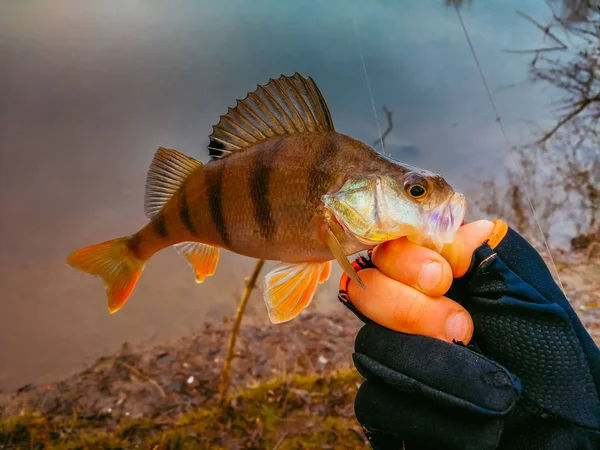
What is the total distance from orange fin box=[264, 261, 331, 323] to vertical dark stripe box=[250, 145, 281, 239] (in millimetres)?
130

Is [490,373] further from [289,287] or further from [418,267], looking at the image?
[289,287]

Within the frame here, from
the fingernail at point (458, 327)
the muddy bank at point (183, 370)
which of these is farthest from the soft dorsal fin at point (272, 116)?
the muddy bank at point (183, 370)

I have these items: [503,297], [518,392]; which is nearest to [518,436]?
[518,392]

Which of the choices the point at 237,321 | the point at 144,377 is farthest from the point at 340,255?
the point at 144,377

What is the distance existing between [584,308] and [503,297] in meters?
3.98

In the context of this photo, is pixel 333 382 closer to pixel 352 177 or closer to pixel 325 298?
pixel 325 298

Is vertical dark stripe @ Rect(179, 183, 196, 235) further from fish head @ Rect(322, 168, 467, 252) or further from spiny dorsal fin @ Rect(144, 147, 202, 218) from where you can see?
fish head @ Rect(322, 168, 467, 252)

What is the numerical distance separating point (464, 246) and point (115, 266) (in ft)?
3.44

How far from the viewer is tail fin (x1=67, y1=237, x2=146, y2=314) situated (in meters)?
1.43

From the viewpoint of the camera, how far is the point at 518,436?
138 cm

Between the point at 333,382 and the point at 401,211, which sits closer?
the point at 401,211

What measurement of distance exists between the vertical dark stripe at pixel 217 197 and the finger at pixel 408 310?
390 millimetres

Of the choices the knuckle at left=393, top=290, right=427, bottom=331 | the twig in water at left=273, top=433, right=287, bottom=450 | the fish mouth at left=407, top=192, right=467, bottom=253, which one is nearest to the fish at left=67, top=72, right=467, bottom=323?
the fish mouth at left=407, top=192, right=467, bottom=253

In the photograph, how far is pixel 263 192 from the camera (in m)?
1.17
